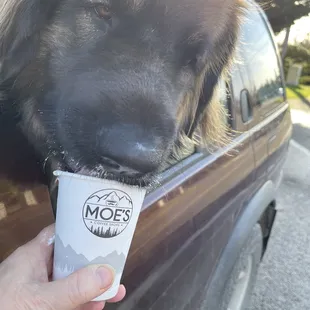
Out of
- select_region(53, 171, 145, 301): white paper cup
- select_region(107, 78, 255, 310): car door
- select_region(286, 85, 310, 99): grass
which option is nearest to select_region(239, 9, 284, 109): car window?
select_region(107, 78, 255, 310): car door

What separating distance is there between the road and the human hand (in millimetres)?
3411

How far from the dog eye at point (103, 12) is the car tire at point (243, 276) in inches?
79.4

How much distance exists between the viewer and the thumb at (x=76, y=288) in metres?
1.27

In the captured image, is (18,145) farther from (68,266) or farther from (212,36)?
(212,36)

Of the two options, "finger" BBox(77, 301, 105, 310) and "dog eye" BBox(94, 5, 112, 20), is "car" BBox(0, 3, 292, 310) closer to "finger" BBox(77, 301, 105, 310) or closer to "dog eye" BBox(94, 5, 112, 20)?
"finger" BBox(77, 301, 105, 310)

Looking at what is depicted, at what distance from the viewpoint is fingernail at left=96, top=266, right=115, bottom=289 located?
1350 millimetres

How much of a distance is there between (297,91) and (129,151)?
22.0 metres

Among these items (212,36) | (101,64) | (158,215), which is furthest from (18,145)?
(212,36)

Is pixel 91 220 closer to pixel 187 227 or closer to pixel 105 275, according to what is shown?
pixel 105 275

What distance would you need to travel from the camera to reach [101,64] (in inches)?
69.3

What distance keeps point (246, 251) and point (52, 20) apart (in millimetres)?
2274

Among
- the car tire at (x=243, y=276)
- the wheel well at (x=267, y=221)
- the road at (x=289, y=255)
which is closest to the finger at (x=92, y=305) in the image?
the car tire at (x=243, y=276)

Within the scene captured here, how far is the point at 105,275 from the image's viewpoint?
136 cm

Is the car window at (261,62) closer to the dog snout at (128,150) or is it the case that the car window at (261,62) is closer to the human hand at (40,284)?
the dog snout at (128,150)
